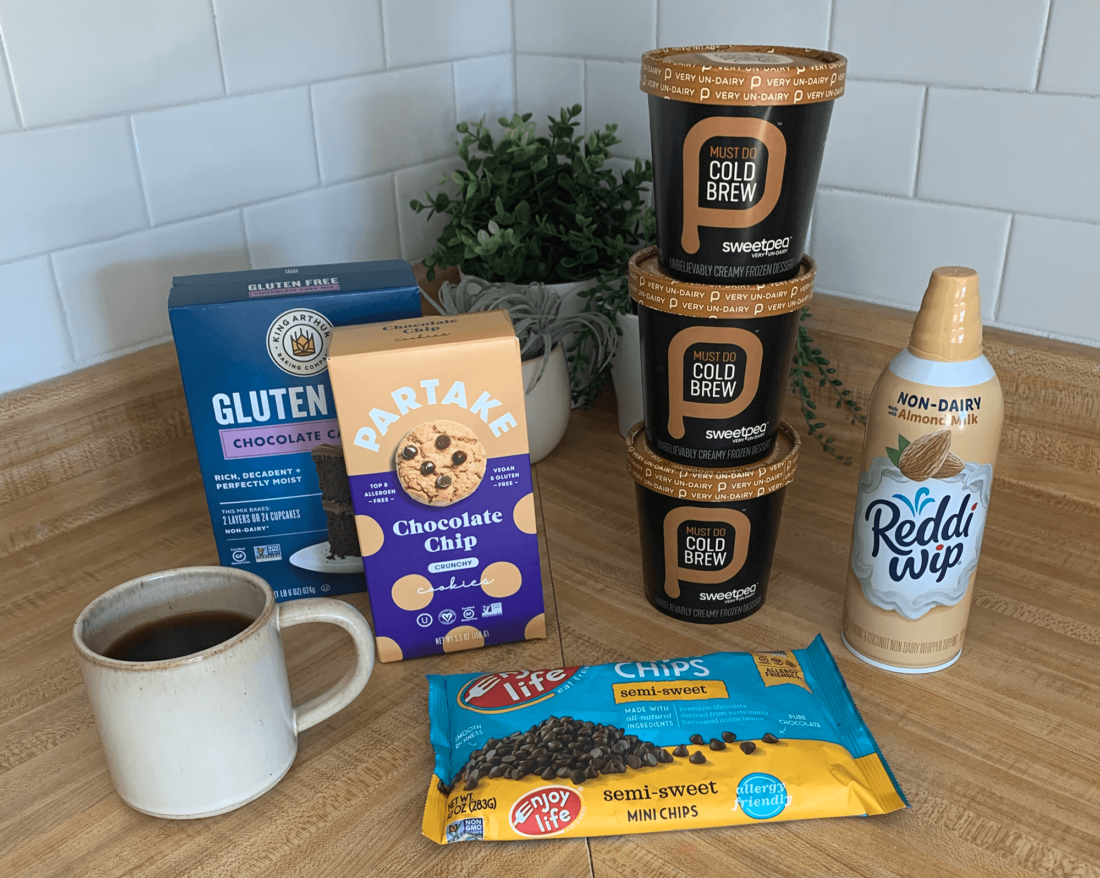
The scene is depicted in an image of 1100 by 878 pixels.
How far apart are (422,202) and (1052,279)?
70 centimetres

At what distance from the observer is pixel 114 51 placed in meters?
0.86

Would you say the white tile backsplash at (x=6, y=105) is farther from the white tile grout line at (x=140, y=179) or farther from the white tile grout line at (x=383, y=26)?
the white tile grout line at (x=383, y=26)

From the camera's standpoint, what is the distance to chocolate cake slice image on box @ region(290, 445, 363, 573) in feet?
2.52

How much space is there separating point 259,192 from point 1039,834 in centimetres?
88

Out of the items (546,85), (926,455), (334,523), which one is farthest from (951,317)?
(546,85)

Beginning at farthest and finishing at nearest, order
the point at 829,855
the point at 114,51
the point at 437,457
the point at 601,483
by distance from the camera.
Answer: the point at 601,483
the point at 114,51
the point at 437,457
the point at 829,855

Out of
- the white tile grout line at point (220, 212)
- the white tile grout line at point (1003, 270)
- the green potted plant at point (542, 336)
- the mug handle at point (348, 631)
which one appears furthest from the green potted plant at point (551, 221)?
the mug handle at point (348, 631)

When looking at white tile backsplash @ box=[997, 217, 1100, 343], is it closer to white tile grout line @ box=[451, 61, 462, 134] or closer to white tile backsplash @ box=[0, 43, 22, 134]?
white tile grout line @ box=[451, 61, 462, 134]

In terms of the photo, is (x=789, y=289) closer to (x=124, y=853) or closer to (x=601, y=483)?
(x=601, y=483)

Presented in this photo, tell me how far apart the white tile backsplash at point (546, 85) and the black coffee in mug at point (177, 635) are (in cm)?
77

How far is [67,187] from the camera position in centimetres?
87

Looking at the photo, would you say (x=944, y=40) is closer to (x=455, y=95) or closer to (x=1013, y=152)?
Answer: (x=1013, y=152)

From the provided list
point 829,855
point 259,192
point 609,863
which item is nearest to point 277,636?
point 609,863

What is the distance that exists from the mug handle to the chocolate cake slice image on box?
0.53ft
